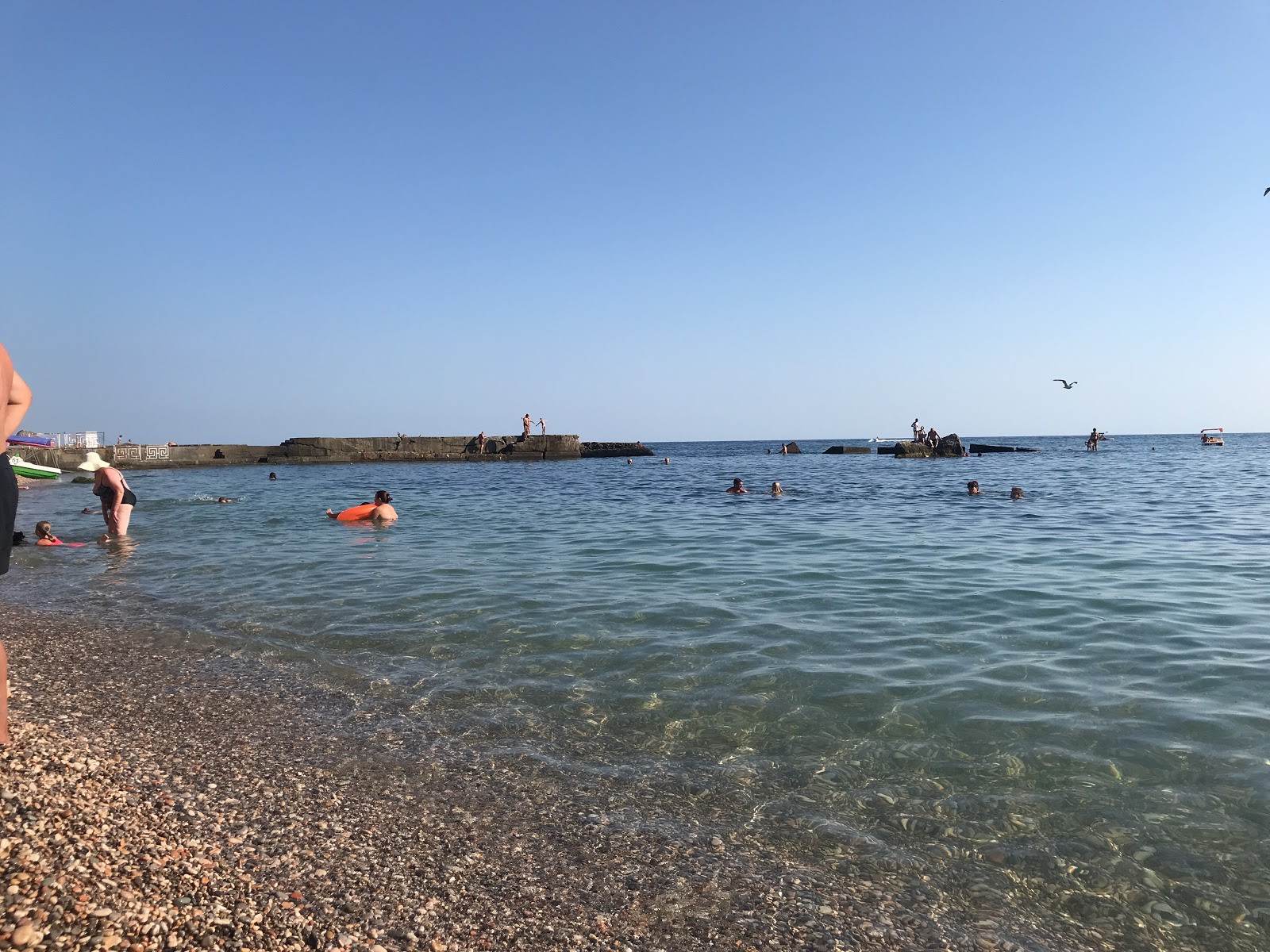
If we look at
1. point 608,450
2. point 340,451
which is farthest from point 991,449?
point 340,451

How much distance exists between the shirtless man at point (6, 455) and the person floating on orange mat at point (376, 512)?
13.6 metres

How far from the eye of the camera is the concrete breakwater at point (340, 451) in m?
45.6

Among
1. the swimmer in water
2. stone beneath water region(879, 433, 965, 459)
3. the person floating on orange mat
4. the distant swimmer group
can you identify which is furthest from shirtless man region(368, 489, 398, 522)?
stone beneath water region(879, 433, 965, 459)

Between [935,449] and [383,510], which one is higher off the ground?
[935,449]

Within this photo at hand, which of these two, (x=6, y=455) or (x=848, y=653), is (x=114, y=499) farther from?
(x=848, y=653)

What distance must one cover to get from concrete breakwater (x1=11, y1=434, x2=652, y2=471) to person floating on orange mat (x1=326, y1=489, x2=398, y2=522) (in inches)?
1331

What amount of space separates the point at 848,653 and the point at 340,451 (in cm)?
5135

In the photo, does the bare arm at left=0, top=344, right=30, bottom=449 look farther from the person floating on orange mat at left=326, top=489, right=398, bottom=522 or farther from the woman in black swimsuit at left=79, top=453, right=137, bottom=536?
the person floating on orange mat at left=326, top=489, right=398, bottom=522

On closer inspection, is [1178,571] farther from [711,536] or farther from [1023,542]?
[711,536]

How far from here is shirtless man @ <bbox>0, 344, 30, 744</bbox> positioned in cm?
340

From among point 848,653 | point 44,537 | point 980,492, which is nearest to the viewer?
point 848,653

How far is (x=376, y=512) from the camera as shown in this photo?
1748 centimetres

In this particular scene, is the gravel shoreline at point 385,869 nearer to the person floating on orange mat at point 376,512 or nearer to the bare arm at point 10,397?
the bare arm at point 10,397

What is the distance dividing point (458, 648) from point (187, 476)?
128 feet
